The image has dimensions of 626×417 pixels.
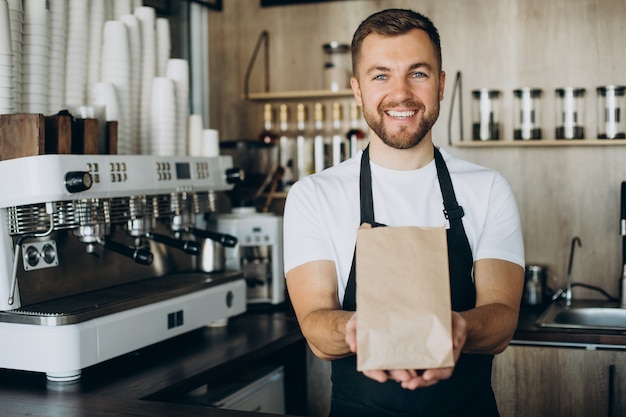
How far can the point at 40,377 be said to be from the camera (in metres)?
2.32

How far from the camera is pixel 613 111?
343cm

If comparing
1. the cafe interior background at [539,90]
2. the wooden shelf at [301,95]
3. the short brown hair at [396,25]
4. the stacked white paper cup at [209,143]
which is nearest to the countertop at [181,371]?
the cafe interior background at [539,90]

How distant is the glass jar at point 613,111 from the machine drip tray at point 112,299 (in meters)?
1.66

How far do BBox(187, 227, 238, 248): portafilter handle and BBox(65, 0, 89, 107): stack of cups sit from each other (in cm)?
61

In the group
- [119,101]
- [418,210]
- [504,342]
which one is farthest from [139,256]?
[504,342]

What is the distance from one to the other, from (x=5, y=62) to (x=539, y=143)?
2.18m

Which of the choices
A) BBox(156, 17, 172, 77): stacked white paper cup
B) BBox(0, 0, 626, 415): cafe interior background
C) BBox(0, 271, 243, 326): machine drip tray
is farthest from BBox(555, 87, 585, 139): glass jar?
BBox(156, 17, 172, 77): stacked white paper cup

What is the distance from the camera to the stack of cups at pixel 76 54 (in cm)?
260

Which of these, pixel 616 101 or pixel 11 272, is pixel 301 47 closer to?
pixel 616 101

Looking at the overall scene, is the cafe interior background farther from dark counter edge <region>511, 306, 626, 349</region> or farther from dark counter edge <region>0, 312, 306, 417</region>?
dark counter edge <region>0, 312, 306, 417</region>

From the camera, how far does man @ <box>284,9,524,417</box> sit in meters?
1.76

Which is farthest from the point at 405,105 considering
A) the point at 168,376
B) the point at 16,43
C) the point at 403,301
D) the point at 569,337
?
the point at 569,337

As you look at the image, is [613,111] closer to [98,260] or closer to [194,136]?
[194,136]

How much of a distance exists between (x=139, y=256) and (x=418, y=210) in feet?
3.11
